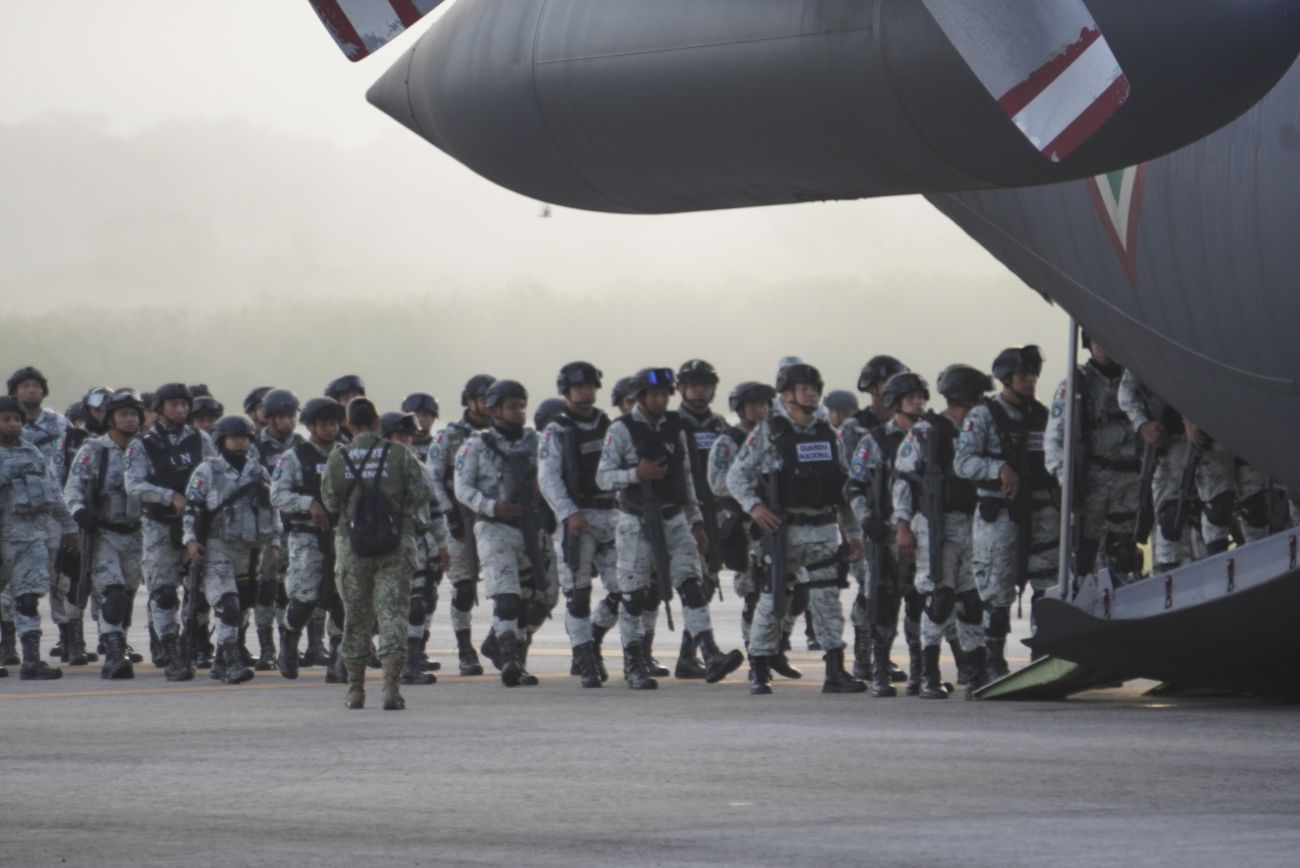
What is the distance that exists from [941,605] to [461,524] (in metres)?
4.59

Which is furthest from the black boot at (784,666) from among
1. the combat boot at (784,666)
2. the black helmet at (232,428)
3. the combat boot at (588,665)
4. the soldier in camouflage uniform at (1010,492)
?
the black helmet at (232,428)

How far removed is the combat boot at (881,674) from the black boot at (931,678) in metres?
0.26

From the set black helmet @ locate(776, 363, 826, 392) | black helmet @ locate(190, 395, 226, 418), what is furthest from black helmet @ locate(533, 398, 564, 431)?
black helmet @ locate(776, 363, 826, 392)

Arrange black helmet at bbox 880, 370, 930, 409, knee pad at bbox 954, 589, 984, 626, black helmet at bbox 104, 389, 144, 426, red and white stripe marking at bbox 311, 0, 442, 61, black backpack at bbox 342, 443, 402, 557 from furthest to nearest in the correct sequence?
black helmet at bbox 104, 389, 144, 426
black helmet at bbox 880, 370, 930, 409
knee pad at bbox 954, 589, 984, 626
black backpack at bbox 342, 443, 402, 557
red and white stripe marking at bbox 311, 0, 442, 61

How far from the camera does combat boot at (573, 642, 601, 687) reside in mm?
15227

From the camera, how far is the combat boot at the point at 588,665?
50.0 ft

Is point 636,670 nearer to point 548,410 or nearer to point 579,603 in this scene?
point 579,603

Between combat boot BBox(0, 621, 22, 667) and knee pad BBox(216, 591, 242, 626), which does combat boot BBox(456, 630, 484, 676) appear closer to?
knee pad BBox(216, 591, 242, 626)

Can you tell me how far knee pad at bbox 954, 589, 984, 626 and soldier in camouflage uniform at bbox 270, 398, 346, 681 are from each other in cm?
454

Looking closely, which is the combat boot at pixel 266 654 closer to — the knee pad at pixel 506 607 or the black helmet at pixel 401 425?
the knee pad at pixel 506 607

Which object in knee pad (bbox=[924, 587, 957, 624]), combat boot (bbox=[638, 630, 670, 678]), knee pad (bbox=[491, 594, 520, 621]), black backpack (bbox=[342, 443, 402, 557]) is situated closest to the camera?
black backpack (bbox=[342, 443, 402, 557])

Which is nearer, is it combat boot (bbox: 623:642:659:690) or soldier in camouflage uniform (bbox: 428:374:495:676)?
combat boot (bbox: 623:642:659:690)

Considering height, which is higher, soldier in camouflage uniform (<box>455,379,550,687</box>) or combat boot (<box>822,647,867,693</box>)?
soldier in camouflage uniform (<box>455,379,550,687</box>)

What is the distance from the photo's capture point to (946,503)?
14.0 metres
